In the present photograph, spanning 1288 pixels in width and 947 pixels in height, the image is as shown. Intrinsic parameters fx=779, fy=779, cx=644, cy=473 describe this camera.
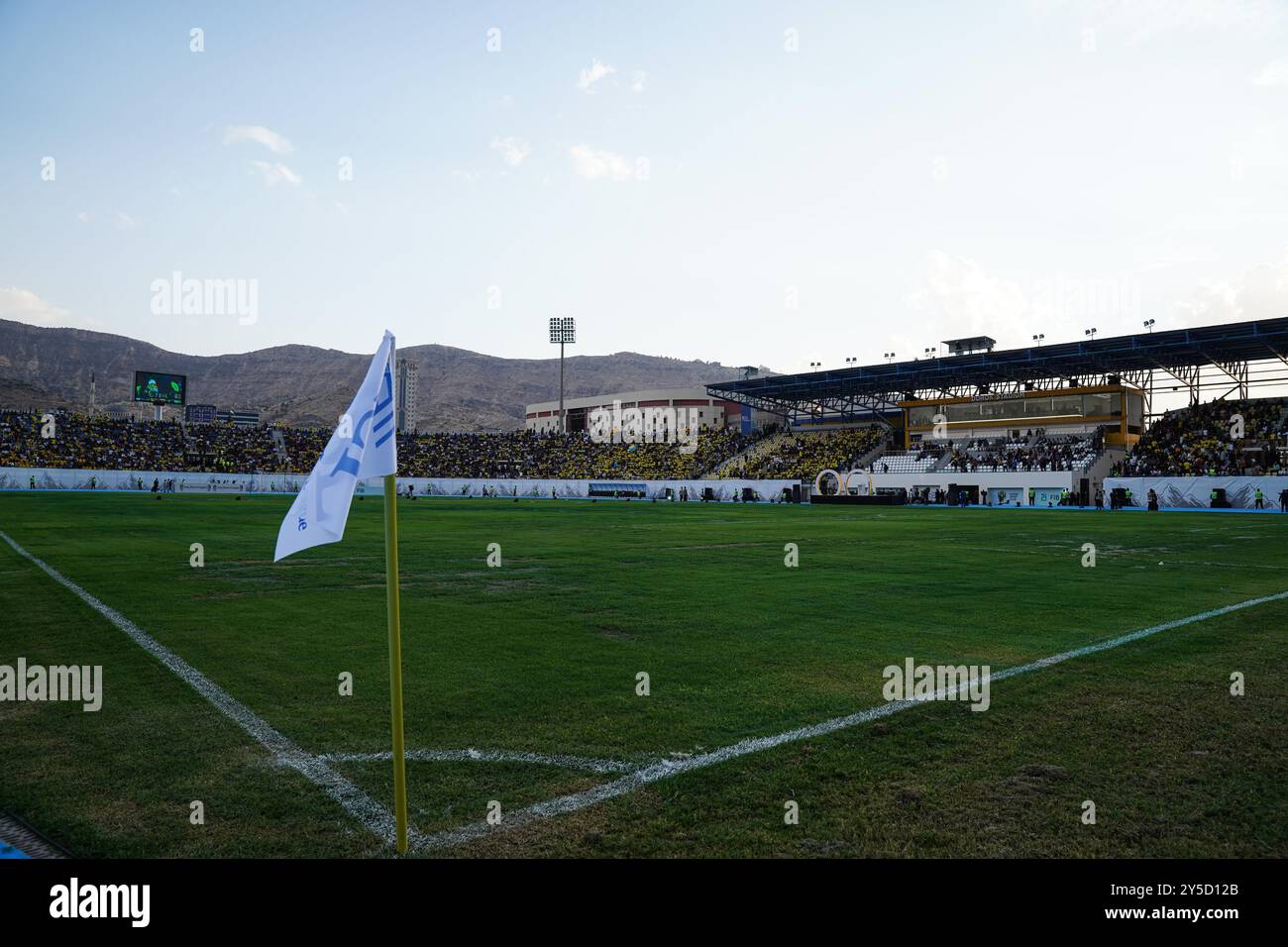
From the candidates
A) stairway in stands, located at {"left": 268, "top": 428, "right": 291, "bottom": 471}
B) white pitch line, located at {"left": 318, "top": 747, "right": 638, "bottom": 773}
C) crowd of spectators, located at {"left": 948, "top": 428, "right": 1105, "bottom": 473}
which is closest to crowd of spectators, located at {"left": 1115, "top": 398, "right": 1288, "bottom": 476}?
crowd of spectators, located at {"left": 948, "top": 428, "right": 1105, "bottom": 473}

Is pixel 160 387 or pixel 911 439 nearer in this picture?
pixel 911 439

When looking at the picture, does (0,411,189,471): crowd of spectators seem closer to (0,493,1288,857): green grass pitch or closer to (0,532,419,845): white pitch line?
(0,493,1288,857): green grass pitch

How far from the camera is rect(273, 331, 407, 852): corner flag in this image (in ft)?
13.2

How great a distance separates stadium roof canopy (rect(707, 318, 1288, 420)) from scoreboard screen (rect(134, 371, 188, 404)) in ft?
180

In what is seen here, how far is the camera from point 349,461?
4.09 metres

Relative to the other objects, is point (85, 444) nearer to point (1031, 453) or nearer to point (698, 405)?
point (698, 405)

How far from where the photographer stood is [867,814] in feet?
13.8

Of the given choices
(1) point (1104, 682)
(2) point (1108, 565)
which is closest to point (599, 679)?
(1) point (1104, 682)

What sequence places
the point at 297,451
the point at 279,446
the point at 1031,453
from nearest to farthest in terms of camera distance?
the point at 1031,453, the point at 279,446, the point at 297,451

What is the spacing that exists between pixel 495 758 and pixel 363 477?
2.17m

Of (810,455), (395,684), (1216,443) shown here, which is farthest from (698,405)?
(395,684)

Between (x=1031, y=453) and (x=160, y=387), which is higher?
(x=160, y=387)
